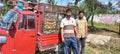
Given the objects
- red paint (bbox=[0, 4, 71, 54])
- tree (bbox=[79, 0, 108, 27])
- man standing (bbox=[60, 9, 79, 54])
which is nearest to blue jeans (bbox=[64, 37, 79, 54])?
man standing (bbox=[60, 9, 79, 54])

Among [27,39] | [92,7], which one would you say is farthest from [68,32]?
[92,7]

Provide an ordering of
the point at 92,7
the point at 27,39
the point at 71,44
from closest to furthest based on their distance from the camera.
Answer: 1. the point at 27,39
2. the point at 71,44
3. the point at 92,7

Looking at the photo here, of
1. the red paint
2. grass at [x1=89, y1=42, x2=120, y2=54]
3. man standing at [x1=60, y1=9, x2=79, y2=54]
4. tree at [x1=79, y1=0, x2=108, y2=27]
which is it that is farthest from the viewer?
tree at [x1=79, y1=0, x2=108, y2=27]

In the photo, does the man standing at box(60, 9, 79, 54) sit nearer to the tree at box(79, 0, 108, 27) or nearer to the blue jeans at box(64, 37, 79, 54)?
the blue jeans at box(64, 37, 79, 54)

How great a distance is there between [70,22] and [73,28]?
256 millimetres

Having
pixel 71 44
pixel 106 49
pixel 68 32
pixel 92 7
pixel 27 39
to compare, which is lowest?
pixel 106 49

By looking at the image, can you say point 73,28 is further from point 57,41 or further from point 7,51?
point 7,51

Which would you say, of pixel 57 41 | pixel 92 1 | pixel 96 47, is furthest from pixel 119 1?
pixel 57 41

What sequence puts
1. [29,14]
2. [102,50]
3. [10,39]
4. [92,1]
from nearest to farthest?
1. [10,39]
2. [29,14]
3. [102,50]
4. [92,1]

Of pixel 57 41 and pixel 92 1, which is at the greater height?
pixel 92 1

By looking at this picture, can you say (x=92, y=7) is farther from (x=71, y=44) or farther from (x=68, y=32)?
(x=68, y=32)

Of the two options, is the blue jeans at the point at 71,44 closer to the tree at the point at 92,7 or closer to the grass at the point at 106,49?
the grass at the point at 106,49

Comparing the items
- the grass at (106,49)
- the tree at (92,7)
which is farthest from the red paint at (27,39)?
the tree at (92,7)

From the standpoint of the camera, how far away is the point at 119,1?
82.5 ft
